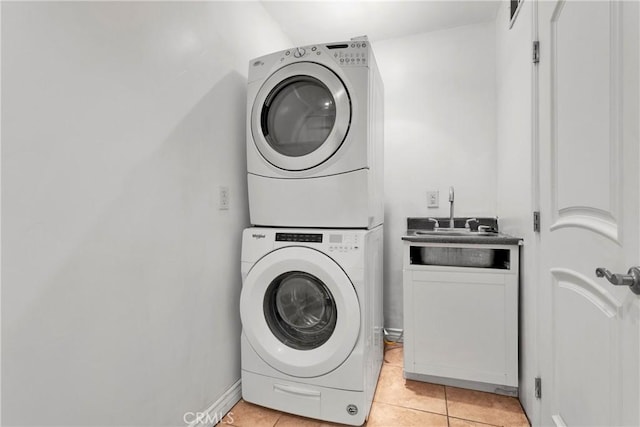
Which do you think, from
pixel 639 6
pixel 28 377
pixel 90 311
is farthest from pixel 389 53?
pixel 28 377

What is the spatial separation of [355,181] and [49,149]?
1085 mm

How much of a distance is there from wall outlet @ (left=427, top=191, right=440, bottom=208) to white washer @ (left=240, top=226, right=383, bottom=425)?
848 millimetres

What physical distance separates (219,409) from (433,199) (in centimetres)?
190

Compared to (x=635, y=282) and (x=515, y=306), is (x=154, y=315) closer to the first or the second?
(x=635, y=282)

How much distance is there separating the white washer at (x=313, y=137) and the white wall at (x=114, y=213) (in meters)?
0.20

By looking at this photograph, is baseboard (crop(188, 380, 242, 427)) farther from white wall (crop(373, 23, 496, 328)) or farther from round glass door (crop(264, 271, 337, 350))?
white wall (crop(373, 23, 496, 328))

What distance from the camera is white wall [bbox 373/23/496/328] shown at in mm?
2178

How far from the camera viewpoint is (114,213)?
Answer: 0.99 m

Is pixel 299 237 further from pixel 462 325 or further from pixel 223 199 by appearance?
pixel 462 325

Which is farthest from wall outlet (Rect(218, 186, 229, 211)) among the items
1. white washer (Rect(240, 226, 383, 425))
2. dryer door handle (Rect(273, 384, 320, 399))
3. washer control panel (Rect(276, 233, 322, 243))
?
dryer door handle (Rect(273, 384, 320, 399))

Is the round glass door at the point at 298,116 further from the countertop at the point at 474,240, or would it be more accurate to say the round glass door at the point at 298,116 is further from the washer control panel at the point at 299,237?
the countertop at the point at 474,240

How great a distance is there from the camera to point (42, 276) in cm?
81

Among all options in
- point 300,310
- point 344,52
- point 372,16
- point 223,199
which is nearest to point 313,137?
point 344,52

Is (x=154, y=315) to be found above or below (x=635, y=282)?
below
